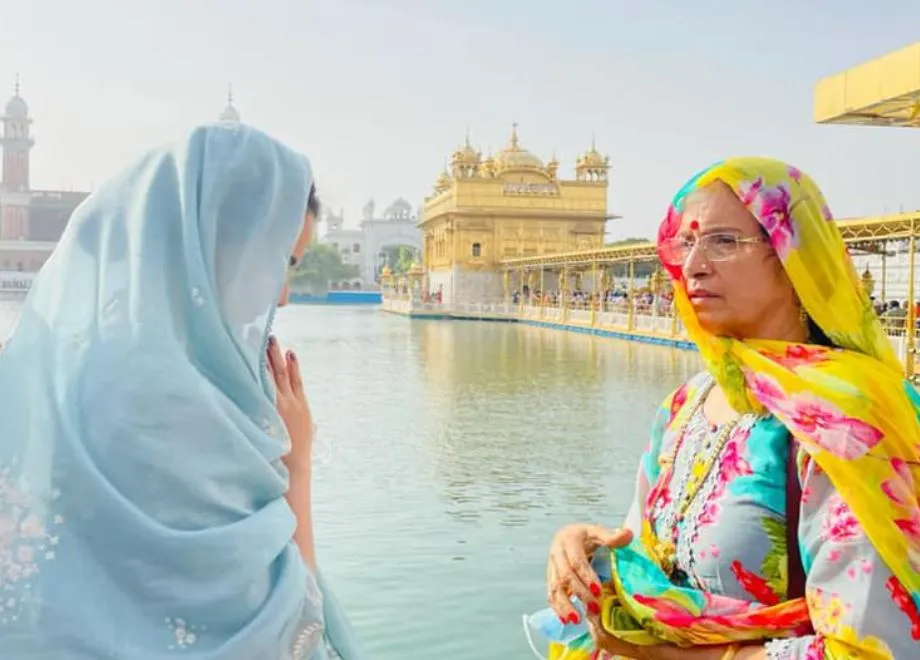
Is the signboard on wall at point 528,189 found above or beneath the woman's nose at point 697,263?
above

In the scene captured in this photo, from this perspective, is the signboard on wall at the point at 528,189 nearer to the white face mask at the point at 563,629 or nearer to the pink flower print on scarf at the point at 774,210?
the white face mask at the point at 563,629

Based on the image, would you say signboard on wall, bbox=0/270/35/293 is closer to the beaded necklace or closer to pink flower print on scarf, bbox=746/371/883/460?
the beaded necklace

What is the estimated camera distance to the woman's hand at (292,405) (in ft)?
4.48

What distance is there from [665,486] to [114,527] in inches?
29.7

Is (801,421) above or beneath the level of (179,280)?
beneath

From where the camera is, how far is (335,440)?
302 inches

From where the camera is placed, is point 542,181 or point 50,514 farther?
point 542,181

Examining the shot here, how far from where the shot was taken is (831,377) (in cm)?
129

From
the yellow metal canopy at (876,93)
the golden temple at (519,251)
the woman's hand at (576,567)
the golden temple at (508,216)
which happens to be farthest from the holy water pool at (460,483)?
the golden temple at (508,216)

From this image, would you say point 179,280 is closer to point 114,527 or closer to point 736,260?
point 114,527

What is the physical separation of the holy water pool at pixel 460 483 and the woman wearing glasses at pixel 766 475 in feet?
3.00

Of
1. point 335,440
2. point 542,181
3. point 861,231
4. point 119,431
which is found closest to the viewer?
point 119,431

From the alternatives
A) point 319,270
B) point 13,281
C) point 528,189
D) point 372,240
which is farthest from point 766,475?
point 372,240

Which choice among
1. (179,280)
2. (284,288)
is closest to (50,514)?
(179,280)
